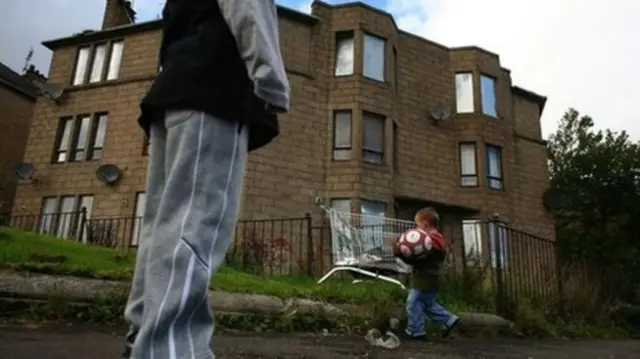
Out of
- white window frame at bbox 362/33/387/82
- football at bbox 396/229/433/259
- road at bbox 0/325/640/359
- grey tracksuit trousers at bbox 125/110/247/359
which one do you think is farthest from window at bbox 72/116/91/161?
grey tracksuit trousers at bbox 125/110/247/359

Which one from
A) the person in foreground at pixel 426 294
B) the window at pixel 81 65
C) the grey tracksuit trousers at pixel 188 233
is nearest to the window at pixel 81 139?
the window at pixel 81 65

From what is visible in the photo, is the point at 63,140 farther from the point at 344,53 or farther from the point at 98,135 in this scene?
the point at 344,53

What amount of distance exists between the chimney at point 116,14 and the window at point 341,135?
404 inches

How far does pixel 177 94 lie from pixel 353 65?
1769cm

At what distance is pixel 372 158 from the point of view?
722 inches

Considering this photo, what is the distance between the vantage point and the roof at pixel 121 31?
18688 millimetres

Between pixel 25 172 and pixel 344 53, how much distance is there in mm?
11507

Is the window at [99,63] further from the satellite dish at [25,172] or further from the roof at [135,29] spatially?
the satellite dish at [25,172]

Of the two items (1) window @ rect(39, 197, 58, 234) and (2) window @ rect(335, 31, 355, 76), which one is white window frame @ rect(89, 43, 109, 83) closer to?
(1) window @ rect(39, 197, 58, 234)

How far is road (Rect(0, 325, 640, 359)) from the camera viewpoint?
3424 mm

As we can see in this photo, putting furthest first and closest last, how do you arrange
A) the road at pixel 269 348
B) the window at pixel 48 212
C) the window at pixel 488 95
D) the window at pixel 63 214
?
the window at pixel 488 95 < the window at pixel 48 212 < the window at pixel 63 214 < the road at pixel 269 348

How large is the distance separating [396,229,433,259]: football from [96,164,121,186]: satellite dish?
1354 centimetres

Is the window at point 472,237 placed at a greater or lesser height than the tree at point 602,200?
lesser

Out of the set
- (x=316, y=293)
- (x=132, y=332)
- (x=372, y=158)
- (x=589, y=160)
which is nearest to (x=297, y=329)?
(x=316, y=293)
